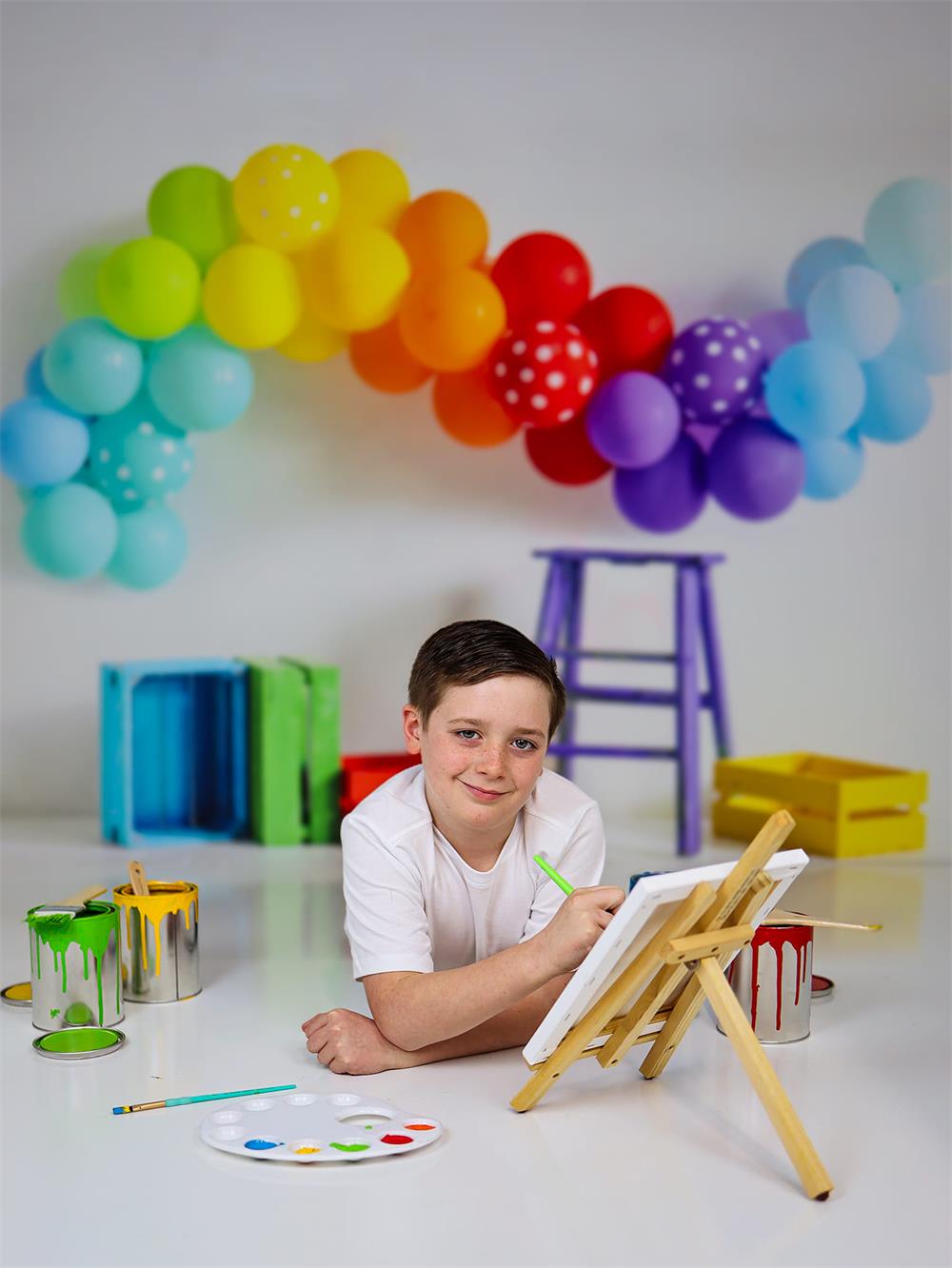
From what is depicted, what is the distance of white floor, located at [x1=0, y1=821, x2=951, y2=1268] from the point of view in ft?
4.77

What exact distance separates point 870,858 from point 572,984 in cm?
194

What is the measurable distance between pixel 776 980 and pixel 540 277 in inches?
68.2

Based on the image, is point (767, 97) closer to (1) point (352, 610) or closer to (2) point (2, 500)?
(1) point (352, 610)

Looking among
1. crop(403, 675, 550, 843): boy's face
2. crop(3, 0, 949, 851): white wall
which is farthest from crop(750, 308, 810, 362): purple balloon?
crop(403, 675, 550, 843): boy's face

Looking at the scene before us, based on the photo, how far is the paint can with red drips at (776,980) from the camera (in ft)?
6.64

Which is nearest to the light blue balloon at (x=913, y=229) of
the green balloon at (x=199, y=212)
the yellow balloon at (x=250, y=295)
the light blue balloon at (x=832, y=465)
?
the light blue balloon at (x=832, y=465)

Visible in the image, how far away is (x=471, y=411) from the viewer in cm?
339

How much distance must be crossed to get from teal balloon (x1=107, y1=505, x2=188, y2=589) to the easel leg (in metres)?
2.09

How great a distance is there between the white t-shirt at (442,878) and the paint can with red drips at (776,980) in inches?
10.1

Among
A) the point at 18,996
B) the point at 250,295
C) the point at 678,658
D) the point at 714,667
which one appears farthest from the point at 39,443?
the point at 714,667

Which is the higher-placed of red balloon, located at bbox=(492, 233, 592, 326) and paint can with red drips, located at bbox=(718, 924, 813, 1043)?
red balloon, located at bbox=(492, 233, 592, 326)

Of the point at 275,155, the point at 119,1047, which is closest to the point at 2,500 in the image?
the point at 275,155

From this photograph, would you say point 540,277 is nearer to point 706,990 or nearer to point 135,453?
point 135,453

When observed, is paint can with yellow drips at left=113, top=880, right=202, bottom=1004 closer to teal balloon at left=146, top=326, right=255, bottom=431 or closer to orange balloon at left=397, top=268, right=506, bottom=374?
teal balloon at left=146, top=326, right=255, bottom=431
